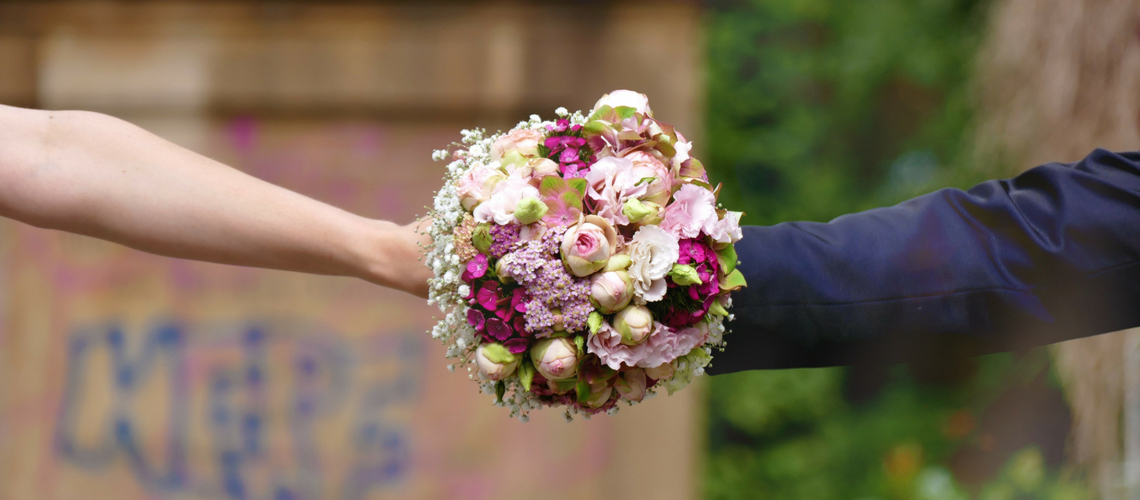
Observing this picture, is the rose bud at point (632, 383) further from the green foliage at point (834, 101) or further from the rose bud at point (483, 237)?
the green foliage at point (834, 101)

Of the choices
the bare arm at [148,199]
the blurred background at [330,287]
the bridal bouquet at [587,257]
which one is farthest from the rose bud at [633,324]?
the blurred background at [330,287]

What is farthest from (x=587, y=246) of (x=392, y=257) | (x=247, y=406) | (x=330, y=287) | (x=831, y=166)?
(x=831, y=166)

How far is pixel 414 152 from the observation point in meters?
2.95

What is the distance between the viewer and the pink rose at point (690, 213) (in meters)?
1.08

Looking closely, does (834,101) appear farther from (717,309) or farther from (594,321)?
(594,321)

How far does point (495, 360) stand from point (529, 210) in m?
0.22

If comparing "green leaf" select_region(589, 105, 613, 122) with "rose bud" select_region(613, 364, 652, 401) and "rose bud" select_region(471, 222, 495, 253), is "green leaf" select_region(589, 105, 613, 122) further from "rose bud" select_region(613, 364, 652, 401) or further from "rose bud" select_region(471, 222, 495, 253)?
"rose bud" select_region(613, 364, 652, 401)

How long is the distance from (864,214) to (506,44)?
6.13ft

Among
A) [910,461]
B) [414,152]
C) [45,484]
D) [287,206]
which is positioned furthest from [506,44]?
[910,461]

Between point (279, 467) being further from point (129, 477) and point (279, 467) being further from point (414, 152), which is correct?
point (414, 152)

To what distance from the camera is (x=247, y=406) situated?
114 inches

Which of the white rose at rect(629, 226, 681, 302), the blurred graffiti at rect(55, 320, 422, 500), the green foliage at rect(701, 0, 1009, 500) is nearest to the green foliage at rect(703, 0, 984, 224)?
the green foliage at rect(701, 0, 1009, 500)

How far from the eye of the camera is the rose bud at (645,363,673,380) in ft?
3.74

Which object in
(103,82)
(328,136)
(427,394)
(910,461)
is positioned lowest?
(910,461)
